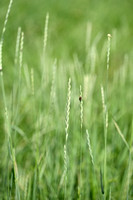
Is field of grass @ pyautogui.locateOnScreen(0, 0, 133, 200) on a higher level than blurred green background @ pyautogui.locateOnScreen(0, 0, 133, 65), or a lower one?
lower

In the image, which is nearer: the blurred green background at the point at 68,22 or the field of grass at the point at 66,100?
the field of grass at the point at 66,100

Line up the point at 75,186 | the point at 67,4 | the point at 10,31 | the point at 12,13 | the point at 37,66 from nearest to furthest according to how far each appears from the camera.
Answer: the point at 75,186 → the point at 37,66 → the point at 10,31 → the point at 12,13 → the point at 67,4

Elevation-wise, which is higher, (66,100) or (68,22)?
(68,22)

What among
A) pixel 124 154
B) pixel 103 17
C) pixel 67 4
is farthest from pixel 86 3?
pixel 124 154

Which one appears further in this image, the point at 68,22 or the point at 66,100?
Answer: the point at 68,22

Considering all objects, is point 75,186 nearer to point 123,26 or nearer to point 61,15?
point 123,26

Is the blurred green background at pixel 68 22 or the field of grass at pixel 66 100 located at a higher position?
the blurred green background at pixel 68 22

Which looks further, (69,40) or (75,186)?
(69,40)
